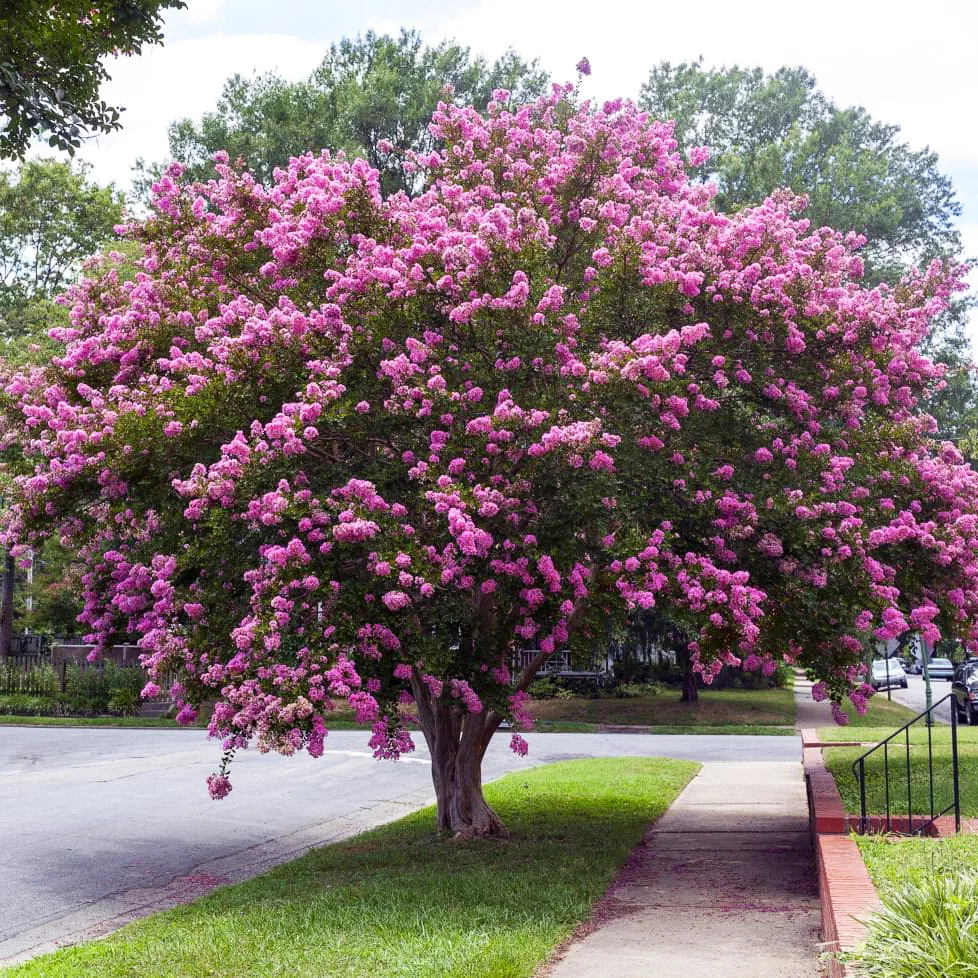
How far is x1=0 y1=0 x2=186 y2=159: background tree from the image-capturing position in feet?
32.3

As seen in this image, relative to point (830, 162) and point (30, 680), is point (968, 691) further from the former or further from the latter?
point (30, 680)

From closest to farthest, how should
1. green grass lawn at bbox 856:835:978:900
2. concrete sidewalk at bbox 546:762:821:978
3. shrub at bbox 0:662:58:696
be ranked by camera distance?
1. green grass lawn at bbox 856:835:978:900
2. concrete sidewalk at bbox 546:762:821:978
3. shrub at bbox 0:662:58:696

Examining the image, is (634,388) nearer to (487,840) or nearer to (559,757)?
(487,840)

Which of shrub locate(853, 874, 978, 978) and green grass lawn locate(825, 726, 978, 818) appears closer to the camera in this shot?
shrub locate(853, 874, 978, 978)

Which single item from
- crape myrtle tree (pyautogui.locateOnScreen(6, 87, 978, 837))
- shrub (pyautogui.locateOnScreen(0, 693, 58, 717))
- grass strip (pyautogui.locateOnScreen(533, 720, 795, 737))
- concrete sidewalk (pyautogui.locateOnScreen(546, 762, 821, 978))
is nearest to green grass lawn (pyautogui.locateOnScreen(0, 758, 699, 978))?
concrete sidewalk (pyautogui.locateOnScreen(546, 762, 821, 978))

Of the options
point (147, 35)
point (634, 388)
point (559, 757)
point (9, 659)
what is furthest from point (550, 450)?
point (9, 659)

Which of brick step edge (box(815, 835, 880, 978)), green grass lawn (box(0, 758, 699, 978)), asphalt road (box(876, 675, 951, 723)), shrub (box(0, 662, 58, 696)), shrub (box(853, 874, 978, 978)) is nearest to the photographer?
shrub (box(853, 874, 978, 978))

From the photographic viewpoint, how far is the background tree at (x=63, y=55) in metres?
9.85

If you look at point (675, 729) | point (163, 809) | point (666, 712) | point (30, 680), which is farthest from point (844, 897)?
point (30, 680)

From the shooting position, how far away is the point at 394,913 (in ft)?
27.1

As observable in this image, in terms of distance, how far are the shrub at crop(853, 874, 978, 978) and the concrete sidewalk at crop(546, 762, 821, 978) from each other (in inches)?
57.4

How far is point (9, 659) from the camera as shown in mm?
32531

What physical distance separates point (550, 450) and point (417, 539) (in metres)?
1.27

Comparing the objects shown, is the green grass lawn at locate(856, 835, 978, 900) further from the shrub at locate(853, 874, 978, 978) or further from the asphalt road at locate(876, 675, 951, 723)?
the asphalt road at locate(876, 675, 951, 723)
